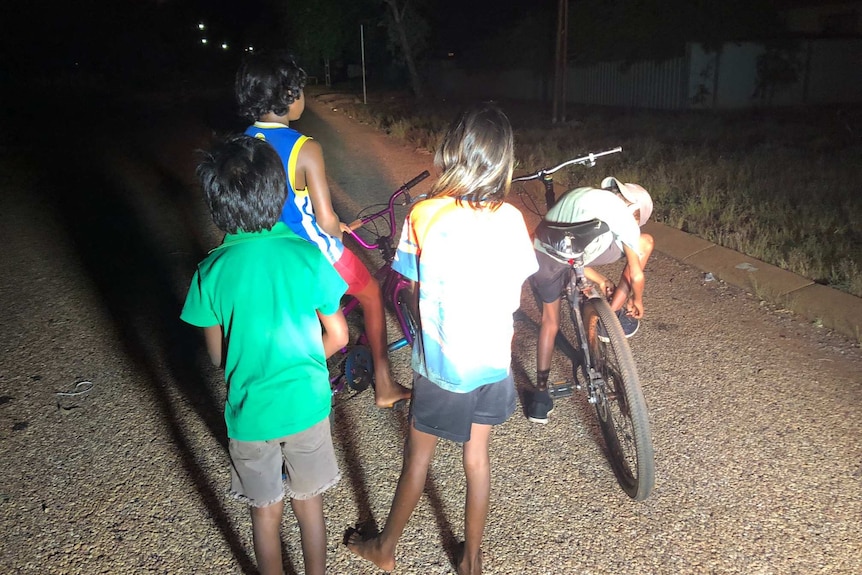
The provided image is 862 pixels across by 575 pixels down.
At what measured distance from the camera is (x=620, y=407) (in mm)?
3330

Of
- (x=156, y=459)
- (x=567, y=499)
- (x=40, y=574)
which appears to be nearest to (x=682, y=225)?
(x=567, y=499)

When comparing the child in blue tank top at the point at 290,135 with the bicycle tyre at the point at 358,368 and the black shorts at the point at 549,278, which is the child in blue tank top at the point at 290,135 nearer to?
the bicycle tyre at the point at 358,368

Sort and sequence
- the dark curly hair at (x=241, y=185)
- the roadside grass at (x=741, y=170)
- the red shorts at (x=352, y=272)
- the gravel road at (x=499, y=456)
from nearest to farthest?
the dark curly hair at (x=241, y=185) < the gravel road at (x=499, y=456) < the red shorts at (x=352, y=272) < the roadside grass at (x=741, y=170)

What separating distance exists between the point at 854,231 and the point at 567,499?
17.6 ft

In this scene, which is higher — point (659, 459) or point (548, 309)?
point (548, 309)

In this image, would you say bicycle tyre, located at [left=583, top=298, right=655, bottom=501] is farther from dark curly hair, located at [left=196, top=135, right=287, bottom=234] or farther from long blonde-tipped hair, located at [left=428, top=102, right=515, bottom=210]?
dark curly hair, located at [left=196, top=135, right=287, bottom=234]

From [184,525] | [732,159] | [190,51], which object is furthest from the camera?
[190,51]

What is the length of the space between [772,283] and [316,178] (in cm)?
426

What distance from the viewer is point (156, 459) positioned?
12.0 ft

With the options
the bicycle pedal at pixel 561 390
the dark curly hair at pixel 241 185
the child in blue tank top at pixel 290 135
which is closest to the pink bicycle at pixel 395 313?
the child in blue tank top at pixel 290 135

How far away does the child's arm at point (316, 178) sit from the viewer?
9.88 feet

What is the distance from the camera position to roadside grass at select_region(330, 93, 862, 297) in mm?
6656

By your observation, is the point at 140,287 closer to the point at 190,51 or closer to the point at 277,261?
the point at 277,261

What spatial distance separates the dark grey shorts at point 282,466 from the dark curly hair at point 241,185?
72cm
